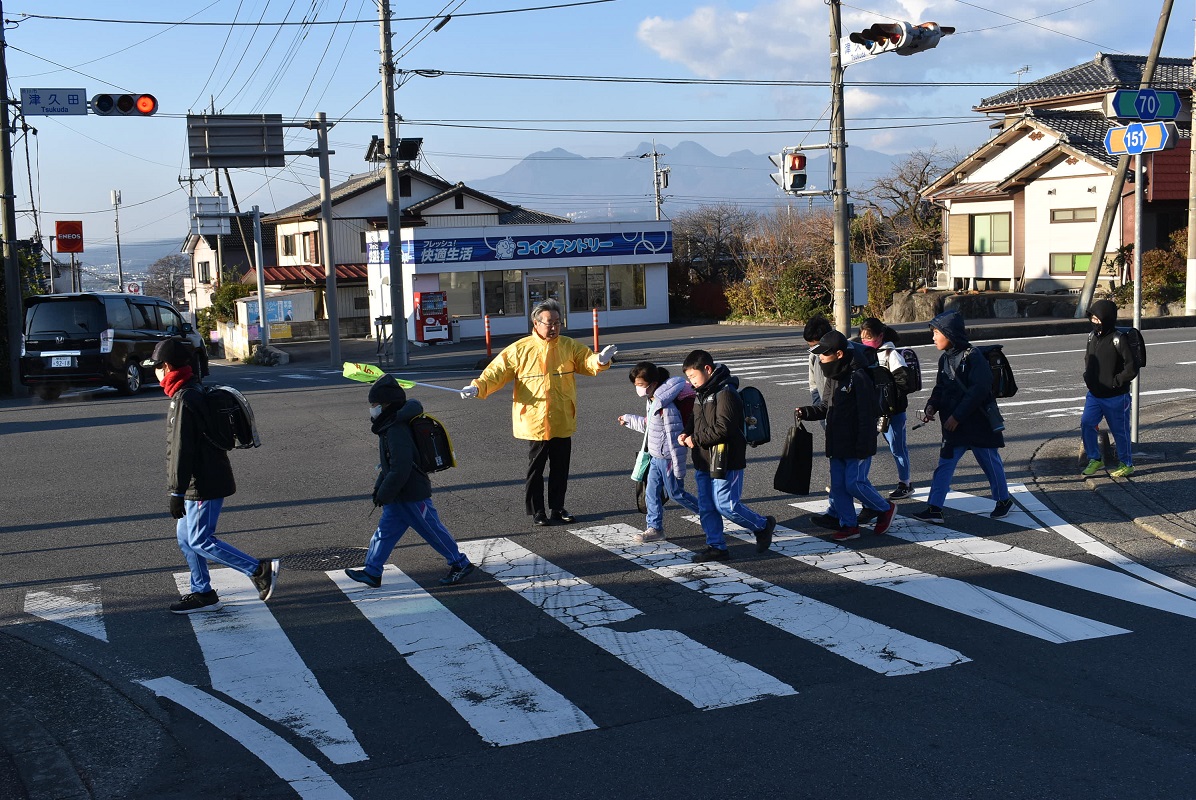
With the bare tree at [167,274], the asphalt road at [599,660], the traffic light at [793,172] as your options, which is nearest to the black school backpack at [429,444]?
the asphalt road at [599,660]

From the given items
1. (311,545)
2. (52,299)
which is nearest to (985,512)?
(311,545)

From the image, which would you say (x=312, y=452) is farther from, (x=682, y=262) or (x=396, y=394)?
(x=682, y=262)

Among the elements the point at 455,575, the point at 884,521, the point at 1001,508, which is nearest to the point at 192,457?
the point at 455,575

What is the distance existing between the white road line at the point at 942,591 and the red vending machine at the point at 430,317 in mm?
27235

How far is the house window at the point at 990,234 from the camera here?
3778cm

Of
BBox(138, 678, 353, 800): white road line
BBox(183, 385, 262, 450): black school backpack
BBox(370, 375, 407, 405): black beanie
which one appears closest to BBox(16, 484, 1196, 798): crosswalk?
BBox(138, 678, 353, 800): white road line

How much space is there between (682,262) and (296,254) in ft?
70.9

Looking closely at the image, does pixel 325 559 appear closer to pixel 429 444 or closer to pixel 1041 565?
pixel 429 444

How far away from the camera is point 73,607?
23.7 feet

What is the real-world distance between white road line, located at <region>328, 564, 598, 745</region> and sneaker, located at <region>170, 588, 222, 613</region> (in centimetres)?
85

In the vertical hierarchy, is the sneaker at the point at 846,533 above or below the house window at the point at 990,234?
below

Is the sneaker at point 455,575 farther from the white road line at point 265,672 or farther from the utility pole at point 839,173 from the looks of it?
the utility pole at point 839,173

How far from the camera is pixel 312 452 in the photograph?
42.8ft

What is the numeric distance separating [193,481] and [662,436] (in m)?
3.32
